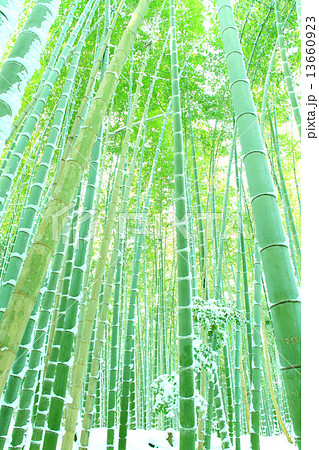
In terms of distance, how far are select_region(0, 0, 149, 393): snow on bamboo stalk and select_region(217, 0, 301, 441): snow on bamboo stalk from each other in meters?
0.48

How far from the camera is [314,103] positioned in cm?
114

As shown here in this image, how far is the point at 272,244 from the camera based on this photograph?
969mm

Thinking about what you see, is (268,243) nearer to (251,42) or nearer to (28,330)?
(28,330)

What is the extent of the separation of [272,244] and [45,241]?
64 centimetres

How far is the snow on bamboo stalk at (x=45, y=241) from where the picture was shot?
77cm

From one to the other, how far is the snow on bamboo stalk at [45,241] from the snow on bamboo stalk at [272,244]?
1.56 ft

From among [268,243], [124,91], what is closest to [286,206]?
[268,243]

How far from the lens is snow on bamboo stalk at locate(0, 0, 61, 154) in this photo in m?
0.90

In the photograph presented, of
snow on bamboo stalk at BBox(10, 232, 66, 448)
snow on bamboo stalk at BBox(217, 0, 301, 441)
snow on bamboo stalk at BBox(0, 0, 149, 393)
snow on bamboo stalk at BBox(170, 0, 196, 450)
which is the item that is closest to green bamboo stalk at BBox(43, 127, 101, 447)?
snow on bamboo stalk at BBox(10, 232, 66, 448)

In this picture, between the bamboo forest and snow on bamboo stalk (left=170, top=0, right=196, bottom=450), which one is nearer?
the bamboo forest

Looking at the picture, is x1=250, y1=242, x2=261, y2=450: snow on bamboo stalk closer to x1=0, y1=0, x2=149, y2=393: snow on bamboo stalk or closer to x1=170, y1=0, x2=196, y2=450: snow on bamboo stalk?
x1=170, y1=0, x2=196, y2=450: snow on bamboo stalk

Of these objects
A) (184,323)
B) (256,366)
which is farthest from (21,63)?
(256,366)

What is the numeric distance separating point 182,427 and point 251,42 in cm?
412

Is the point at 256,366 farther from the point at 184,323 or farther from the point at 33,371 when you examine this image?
the point at 33,371
